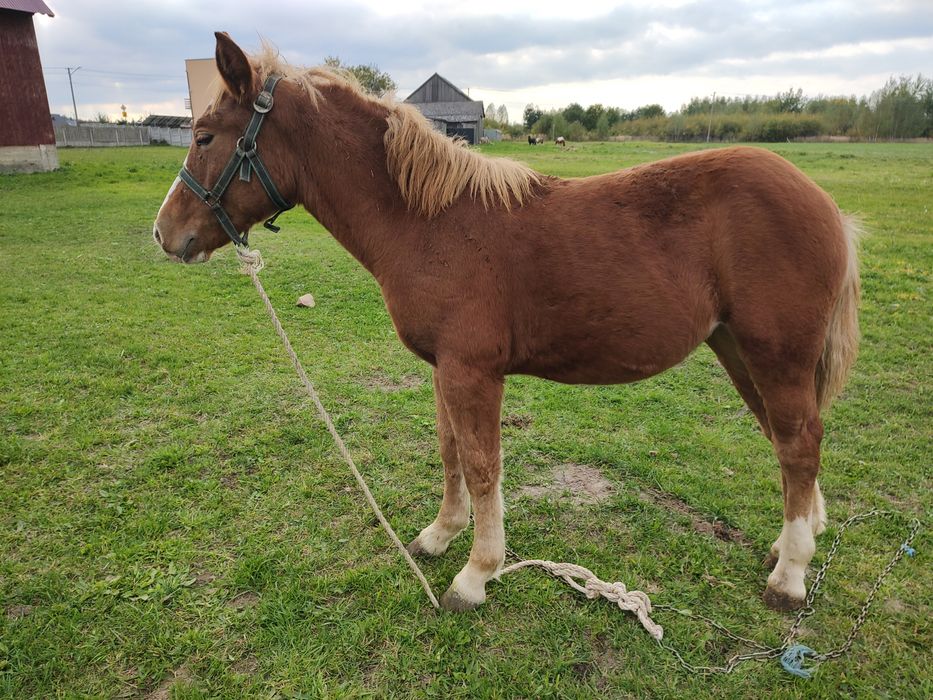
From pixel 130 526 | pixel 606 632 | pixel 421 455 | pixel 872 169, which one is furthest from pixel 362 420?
pixel 872 169

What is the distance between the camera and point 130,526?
3311 mm

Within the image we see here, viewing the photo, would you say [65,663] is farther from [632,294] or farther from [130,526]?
[632,294]

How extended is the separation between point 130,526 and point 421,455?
6.37 ft

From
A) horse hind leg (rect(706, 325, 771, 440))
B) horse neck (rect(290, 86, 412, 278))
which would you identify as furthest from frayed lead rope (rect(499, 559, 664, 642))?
horse neck (rect(290, 86, 412, 278))

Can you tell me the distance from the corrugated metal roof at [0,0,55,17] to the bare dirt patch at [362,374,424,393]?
23.1 m

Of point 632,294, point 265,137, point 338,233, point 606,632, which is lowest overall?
point 606,632

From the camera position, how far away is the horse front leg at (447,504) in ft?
10.2

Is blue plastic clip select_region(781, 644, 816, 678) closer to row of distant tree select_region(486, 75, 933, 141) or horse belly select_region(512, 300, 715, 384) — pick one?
horse belly select_region(512, 300, 715, 384)

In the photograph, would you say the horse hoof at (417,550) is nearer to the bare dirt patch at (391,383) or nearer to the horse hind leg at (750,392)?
the horse hind leg at (750,392)

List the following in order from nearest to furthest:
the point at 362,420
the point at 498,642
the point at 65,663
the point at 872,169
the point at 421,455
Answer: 1. the point at 65,663
2. the point at 498,642
3. the point at 421,455
4. the point at 362,420
5. the point at 872,169

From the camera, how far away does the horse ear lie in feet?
7.42

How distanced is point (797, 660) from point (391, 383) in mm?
3829

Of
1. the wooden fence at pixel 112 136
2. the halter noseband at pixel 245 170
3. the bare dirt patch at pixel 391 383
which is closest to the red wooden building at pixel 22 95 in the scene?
the wooden fence at pixel 112 136

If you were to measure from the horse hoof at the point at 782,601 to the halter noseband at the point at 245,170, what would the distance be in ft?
10.6
